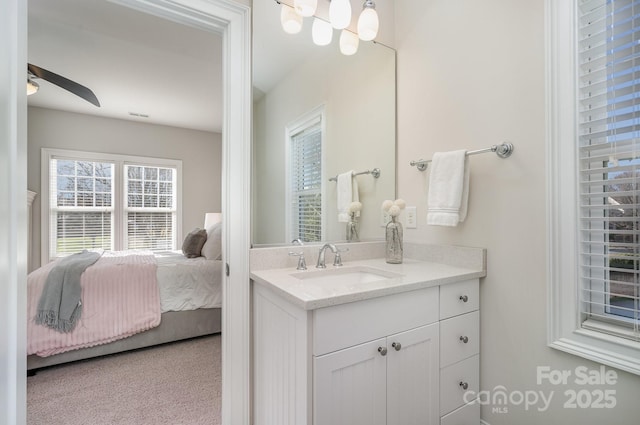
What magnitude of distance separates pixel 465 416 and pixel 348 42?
202 cm

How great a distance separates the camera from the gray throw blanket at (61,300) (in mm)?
2055

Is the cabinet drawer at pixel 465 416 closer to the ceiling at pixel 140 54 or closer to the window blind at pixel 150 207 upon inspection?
the ceiling at pixel 140 54

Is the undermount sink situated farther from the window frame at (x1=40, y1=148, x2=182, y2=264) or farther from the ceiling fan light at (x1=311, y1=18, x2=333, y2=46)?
the window frame at (x1=40, y1=148, x2=182, y2=264)

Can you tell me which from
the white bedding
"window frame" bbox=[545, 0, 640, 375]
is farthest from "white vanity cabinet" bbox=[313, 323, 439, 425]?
the white bedding

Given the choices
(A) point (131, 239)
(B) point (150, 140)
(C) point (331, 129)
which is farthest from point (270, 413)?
(B) point (150, 140)

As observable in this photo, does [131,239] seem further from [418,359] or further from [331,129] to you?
[418,359]

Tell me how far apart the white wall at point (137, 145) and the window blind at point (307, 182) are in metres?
3.89

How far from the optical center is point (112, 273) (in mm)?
2332

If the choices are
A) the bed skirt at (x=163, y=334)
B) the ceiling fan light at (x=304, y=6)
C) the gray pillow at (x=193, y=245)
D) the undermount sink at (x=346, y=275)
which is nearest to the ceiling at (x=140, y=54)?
the ceiling fan light at (x=304, y=6)

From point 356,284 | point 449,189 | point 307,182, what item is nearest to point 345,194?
point 307,182

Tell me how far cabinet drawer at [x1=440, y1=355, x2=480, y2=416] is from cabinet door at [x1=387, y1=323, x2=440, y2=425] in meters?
0.04

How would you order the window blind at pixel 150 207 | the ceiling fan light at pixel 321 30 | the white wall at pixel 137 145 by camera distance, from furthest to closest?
the window blind at pixel 150 207 → the white wall at pixel 137 145 → the ceiling fan light at pixel 321 30

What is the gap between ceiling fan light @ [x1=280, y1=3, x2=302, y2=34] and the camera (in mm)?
1482

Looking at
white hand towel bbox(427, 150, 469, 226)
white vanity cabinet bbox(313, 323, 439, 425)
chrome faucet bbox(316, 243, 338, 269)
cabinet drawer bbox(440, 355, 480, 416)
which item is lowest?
cabinet drawer bbox(440, 355, 480, 416)
